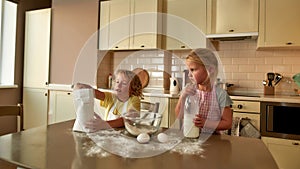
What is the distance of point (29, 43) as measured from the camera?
3680 mm

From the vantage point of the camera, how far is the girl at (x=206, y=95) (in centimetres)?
121

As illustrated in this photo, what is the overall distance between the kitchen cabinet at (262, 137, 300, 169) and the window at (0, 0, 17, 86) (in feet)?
12.0

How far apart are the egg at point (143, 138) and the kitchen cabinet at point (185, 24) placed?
6.75 feet

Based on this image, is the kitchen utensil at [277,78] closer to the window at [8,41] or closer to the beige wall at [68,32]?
the beige wall at [68,32]

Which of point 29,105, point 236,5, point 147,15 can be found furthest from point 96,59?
point 236,5

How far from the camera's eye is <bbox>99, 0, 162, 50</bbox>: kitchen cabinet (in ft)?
9.89

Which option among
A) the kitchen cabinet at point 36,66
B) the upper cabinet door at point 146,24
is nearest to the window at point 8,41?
the kitchen cabinet at point 36,66

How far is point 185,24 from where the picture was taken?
9.66ft

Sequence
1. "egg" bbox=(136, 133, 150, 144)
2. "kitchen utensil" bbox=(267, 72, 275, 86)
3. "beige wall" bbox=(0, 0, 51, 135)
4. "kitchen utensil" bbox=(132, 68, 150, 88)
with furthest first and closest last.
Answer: "beige wall" bbox=(0, 0, 51, 135) → "kitchen utensil" bbox=(132, 68, 150, 88) → "kitchen utensil" bbox=(267, 72, 275, 86) → "egg" bbox=(136, 133, 150, 144)

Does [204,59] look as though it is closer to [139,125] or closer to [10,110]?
[139,125]

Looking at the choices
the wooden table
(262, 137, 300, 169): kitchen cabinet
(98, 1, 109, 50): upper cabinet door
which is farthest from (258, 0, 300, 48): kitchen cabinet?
(98, 1, 109, 50): upper cabinet door

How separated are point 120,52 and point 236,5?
1753 mm

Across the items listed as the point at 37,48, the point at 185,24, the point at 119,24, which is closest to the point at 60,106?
the point at 37,48

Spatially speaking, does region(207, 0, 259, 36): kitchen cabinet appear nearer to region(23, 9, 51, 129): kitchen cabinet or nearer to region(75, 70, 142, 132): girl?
region(75, 70, 142, 132): girl
